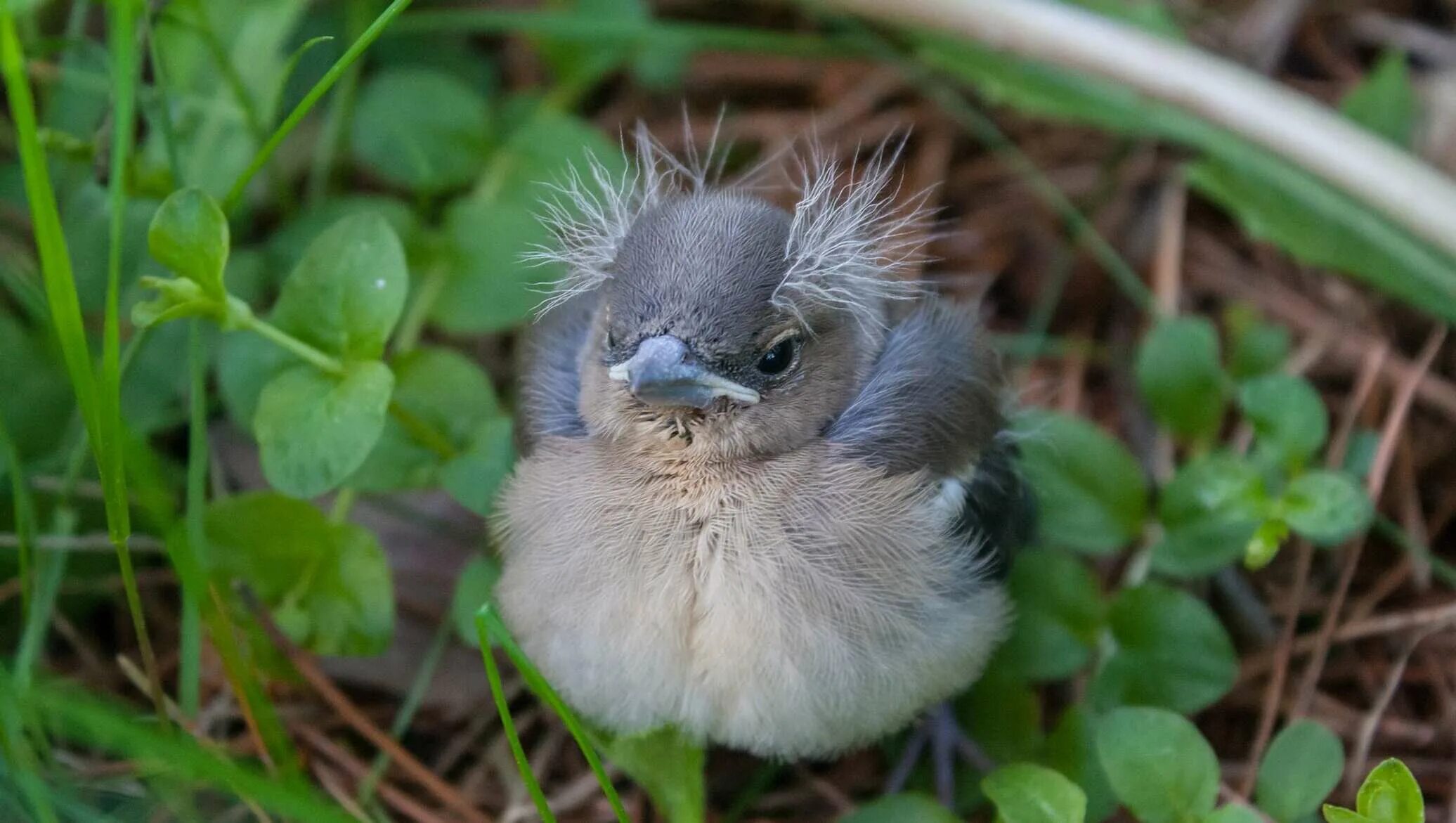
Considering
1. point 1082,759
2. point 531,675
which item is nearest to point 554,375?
point 531,675

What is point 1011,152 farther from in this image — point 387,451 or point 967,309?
point 387,451

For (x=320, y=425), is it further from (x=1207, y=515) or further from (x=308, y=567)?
(x=1207, y=515)

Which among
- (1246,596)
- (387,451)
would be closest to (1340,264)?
(1246,596)

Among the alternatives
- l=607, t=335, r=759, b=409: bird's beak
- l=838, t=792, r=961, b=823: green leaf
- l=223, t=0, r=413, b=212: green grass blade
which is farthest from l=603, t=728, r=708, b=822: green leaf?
l=223, t=0, r=413, b=212: green grass blade

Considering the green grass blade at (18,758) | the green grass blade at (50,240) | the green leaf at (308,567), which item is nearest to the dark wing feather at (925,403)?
the green leaf at (308,567)

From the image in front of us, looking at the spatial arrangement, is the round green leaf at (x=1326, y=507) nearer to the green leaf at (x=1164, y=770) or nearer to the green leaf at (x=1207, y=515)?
the green leaf at (x=1207, y=515)

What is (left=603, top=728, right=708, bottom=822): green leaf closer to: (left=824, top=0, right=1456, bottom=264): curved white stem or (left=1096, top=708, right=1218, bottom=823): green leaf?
(left=1096, top=708, right=1218, bottom=823): green leaf
